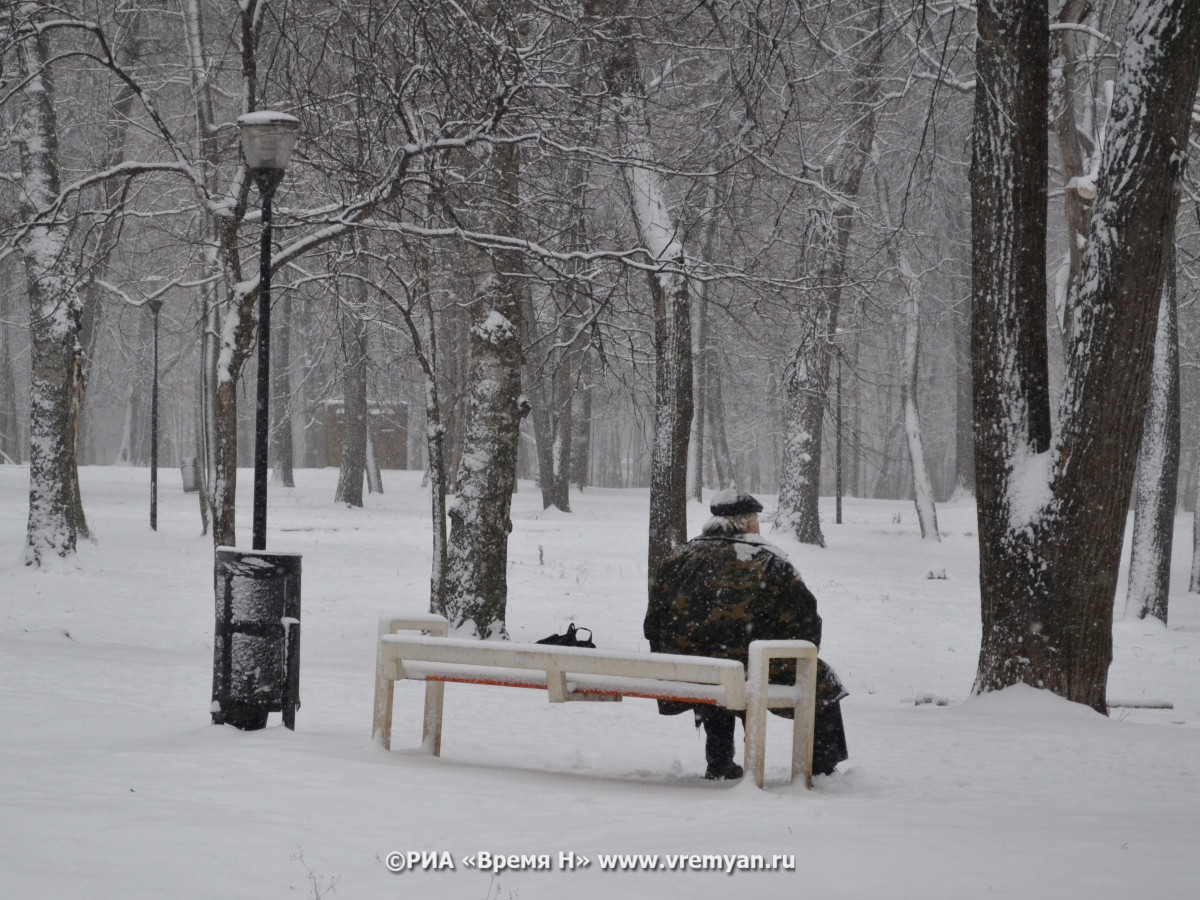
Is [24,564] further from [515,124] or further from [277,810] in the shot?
[277,810]

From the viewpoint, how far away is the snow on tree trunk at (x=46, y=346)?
1526cm

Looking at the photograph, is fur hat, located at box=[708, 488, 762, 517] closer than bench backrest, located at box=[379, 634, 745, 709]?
No

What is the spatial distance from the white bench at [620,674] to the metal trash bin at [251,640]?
0.81 m

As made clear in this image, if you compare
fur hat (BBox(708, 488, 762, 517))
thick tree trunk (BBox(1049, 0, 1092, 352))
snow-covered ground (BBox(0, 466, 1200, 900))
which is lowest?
snow-covered ground (BBox(0, 466, 1200, 900))

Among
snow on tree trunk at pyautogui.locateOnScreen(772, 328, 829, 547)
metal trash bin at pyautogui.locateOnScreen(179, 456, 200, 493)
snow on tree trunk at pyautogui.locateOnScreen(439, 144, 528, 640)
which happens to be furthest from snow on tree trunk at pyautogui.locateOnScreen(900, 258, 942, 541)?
metal trash bin at pyautogui.locateOnScreen(179, 456, 200, 493)

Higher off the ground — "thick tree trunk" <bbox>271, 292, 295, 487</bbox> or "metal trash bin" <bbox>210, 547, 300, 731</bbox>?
"thick tree trunk" <bbox>271, 292, 295, 487</bbox>

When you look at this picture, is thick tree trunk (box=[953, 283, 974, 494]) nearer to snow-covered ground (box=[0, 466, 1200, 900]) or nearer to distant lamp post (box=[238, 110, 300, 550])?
snow-covered ground (box=[0, 466, 1200, 900])

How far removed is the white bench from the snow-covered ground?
287mm

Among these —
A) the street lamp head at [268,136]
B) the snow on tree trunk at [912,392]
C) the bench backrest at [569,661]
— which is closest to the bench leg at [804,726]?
the bench backrest at [569,661]

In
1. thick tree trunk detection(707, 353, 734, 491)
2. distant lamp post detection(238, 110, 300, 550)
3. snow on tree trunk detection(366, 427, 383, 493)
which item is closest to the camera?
distant lamp post detection(238, 110, 300, 550)

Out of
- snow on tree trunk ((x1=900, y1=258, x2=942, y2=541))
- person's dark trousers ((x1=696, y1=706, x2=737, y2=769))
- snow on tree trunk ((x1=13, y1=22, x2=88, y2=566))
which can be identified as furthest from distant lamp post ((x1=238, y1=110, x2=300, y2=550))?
snow on tree trunk ((x1=900, y1=258, x2=942, y2=541))

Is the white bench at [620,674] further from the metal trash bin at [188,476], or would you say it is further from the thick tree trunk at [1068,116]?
the metal trash bin at [188,476]

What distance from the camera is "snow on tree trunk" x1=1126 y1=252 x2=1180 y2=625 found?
15705 millimetres

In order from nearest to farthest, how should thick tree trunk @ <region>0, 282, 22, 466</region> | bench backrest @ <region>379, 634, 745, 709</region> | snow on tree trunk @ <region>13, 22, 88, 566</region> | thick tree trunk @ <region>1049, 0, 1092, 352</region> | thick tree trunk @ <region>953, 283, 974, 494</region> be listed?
bench backrest @ <region>379, 634, 745, 709</region> < thick tree trunk @ <region>1049, 0, 1092, 352</region> < snow on tree trunk @ <region>13, 22, 88, 566</region> < thick tree trunk @ <region>953, 283, 974, 494</region> < thick tree trunk @ <region>0, 282, 22, 466</region>
